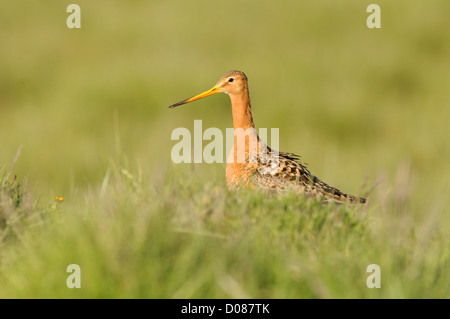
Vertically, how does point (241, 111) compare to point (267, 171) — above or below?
above

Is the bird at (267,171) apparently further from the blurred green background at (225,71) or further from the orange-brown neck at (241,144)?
the blurred green background at (225,71)

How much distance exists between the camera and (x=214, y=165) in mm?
5172

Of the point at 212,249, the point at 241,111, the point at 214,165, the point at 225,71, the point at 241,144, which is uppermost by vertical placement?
the point at 225,71

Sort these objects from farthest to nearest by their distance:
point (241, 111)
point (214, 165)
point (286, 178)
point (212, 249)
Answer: point (241, 111)
point (286, 178)
point (214, 165)
point (212, 249)

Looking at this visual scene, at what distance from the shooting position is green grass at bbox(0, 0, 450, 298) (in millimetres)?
3686

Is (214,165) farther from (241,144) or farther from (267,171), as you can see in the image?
(241,144)

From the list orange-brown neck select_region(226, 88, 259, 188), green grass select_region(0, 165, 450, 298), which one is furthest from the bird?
green grass select_region(0, 165, 450, 298)

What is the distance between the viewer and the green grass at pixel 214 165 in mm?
3686

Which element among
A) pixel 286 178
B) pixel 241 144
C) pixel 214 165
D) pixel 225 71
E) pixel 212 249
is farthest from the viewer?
pixel 225 71

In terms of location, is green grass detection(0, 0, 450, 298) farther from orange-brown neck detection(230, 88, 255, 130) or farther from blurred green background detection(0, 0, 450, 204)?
orange-brown neck detection(230, 88, 255, 130)

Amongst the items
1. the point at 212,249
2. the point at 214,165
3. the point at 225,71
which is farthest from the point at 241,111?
the point at 225,71

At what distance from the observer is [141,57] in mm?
15281

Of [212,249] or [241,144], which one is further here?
[241,144]
